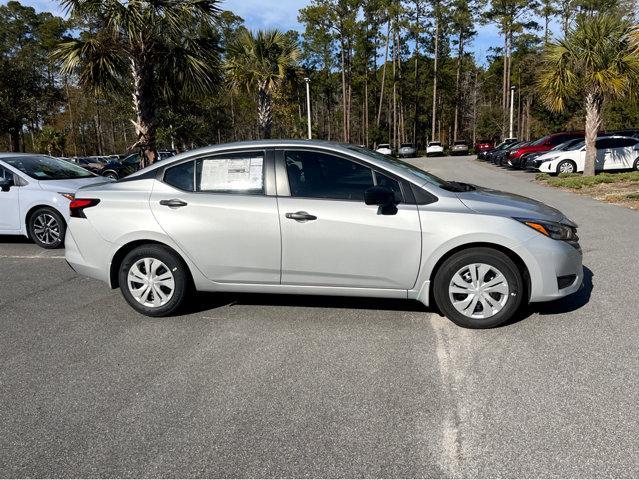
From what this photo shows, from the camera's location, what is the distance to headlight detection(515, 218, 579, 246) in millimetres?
4129

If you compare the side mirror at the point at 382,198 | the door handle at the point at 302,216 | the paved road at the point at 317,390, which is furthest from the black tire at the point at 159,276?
the side mirror at the point at 382,198

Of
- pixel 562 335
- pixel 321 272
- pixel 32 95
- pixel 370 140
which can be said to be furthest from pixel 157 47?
pixel 370 140

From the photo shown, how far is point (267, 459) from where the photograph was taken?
2.61m

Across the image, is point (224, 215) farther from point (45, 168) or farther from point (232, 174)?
point (45, 168)

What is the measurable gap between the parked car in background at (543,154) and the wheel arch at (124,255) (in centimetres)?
1884

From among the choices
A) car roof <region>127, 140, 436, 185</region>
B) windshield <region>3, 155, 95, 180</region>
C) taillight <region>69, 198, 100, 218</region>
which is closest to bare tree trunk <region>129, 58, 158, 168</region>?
windshield <region>3, 155, 95, 180</region>

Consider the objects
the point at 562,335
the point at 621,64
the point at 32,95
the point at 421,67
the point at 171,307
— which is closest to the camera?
the point at 562,335

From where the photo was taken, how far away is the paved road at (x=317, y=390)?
8.52ft

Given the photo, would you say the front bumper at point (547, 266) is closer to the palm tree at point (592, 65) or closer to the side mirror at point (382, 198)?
the side mirror at point (382, 198)

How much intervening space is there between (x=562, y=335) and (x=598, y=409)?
1143 millimetres

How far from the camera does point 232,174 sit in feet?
15.0

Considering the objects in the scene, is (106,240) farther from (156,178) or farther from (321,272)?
(321,272)

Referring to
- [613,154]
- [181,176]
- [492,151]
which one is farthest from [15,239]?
[492,151]

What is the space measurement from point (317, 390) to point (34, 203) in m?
6.65
